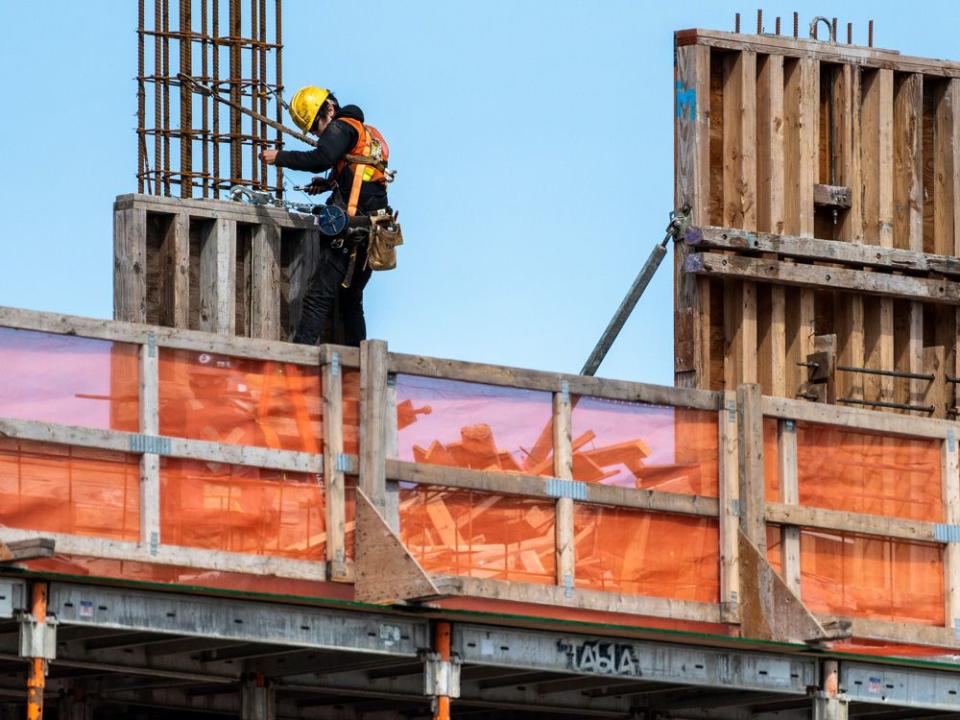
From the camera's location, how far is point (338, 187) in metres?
20.6

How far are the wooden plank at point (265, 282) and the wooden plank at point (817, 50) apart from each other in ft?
17.7

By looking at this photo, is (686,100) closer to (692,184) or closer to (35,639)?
(692,184)

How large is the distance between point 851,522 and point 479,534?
11.7 ft

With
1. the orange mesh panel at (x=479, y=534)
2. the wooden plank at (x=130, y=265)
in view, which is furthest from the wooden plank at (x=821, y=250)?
the wooden plank at (x=130, y=265)

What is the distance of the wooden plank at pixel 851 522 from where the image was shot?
20.3 metres

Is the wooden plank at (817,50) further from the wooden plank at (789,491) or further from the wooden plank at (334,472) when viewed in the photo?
the wooden plank at (334,472)

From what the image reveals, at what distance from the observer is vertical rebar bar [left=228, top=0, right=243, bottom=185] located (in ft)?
107

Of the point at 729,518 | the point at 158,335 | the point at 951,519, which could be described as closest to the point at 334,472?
the point at 158,335

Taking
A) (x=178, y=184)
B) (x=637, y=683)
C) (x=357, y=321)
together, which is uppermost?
(x=178, y=184)

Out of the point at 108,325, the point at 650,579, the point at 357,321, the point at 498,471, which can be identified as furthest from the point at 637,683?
the point at 108,325

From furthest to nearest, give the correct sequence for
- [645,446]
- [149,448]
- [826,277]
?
1. [826,277]
2. [645,446]
3. [149,448]

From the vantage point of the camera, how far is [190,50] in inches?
1312

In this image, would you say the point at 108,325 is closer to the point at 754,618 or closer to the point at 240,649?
the point at 240,649

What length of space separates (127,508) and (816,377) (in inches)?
334
